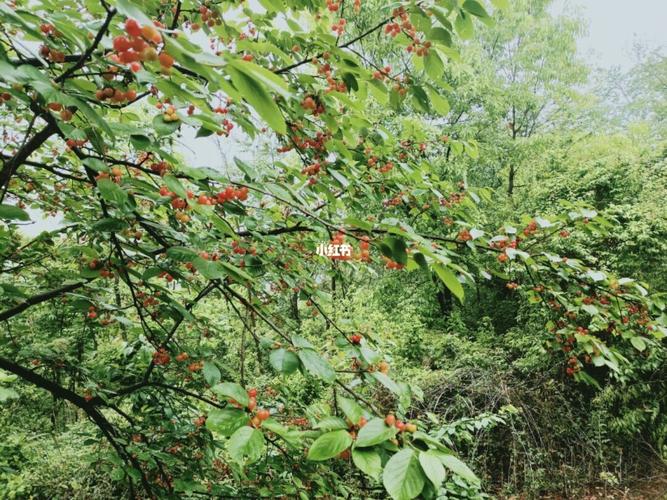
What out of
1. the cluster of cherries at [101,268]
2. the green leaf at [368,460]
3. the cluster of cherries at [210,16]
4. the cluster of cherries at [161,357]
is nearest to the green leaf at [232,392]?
the green leaf at [368,460]

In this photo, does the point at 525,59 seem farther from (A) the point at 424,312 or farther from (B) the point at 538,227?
(B) the point at 538,227

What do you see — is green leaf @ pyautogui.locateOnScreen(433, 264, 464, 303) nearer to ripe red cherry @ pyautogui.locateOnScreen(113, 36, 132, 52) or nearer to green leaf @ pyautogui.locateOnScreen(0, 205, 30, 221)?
ripe red cherry @ pyautogui.locateOnScreen(113, 36, 132, 52)

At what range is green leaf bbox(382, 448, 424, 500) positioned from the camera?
735 millimetres

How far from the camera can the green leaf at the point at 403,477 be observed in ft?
2.41

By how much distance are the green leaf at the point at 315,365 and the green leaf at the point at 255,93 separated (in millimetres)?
598

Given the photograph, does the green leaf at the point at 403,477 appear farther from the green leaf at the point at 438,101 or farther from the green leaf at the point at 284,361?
the green leaf at the point at 438,101

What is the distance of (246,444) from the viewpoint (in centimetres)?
84

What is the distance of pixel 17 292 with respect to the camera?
1.56 m

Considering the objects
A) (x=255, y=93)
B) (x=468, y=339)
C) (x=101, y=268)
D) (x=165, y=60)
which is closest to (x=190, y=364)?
(x=101, y=268)

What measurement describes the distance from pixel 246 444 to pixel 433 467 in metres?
0.36

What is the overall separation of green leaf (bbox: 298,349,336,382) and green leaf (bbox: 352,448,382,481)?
0.17 m

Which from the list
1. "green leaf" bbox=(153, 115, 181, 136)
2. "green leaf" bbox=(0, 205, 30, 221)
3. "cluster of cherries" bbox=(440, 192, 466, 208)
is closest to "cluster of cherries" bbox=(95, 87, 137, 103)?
"green leaf" bbox=(153, 115, 181, 136)

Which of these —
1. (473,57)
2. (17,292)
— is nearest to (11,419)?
(17,292)

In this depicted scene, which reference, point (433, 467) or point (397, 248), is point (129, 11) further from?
point (433, 467)
